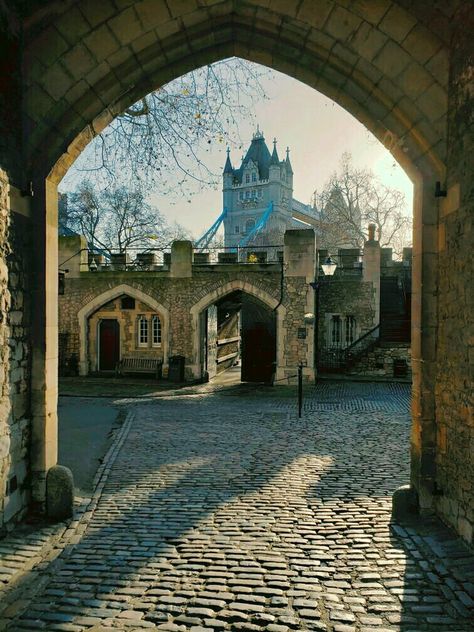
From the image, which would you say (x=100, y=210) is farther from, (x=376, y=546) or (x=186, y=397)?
(x=376, y=546)

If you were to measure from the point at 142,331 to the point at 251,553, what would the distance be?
1635 centimetres

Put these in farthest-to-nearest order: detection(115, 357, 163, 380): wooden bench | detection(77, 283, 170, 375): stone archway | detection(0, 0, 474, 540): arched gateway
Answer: detection(115, 357, 163, 380): wooden bench < detection(77, 283, 170, 375): stone archway < detection(0, 0, 474, 540): arched gateway

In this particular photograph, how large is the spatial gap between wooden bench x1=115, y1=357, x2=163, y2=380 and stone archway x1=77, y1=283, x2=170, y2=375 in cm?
103

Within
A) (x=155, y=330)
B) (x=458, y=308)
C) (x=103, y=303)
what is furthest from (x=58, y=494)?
(x=155, y=330)

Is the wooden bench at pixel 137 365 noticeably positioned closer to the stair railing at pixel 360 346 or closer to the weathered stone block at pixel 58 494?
the stair railing at pixel 360 346

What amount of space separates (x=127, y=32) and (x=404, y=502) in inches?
242

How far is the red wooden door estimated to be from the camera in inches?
789

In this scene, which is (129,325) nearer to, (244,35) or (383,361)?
(383,361)

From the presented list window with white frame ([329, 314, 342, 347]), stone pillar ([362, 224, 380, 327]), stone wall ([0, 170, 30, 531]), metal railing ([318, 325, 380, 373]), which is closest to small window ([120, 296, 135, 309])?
metal railing ([318, 325, 380, 373])

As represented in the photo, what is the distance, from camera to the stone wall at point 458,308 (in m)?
4.29

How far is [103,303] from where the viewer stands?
1912 centimetres

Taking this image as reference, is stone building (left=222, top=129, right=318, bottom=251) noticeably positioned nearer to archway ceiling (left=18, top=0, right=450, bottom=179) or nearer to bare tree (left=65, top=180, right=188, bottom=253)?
bare tree (left=65, top=180, right=188, bottom=253)

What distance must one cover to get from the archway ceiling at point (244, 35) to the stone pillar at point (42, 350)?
0.54 meters

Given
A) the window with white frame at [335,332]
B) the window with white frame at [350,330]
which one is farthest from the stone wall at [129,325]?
the window with white frame at [350,330]
